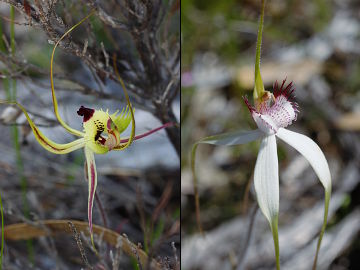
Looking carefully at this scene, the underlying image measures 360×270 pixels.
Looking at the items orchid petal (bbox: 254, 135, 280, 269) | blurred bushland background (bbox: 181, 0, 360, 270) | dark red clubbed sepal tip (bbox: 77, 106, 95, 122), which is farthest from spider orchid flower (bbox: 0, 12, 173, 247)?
blurred bushland background (bbox: 181, 0, 360, 270)

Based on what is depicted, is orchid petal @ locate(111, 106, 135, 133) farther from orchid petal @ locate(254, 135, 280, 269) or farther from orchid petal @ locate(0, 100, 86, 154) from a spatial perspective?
orchid petal @ locate(254, 135, 280, 269)

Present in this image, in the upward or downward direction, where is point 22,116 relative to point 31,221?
upward

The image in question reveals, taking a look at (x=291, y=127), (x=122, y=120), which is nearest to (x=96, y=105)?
(x=122, y=120)

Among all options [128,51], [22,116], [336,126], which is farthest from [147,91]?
[336,126]

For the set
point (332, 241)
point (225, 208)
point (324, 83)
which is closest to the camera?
point (332, 241)

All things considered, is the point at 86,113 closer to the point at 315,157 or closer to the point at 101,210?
the point at 101,210

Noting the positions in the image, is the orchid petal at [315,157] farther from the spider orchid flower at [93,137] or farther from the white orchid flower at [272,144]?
the spider orchid flower at [93,137]

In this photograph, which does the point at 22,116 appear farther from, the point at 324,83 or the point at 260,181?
the point at 324,83
